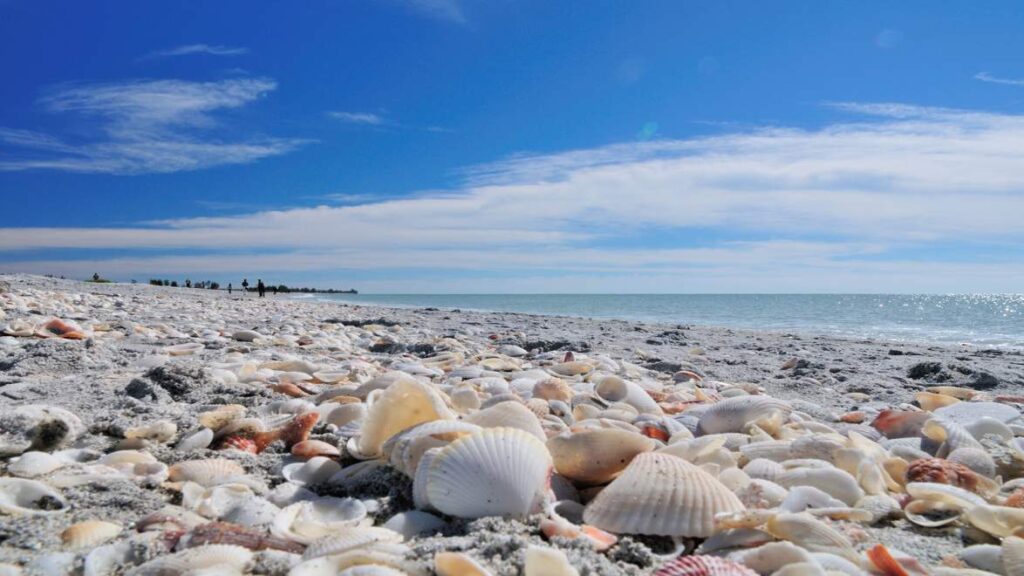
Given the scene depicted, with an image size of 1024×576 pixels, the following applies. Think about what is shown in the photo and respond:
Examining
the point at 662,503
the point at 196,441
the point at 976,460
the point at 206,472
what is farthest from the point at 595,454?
the point at 976,460

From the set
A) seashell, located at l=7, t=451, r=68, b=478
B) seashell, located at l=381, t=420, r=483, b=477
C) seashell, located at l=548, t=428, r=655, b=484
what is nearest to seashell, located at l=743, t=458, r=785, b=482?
seashell, located at l=548, t=428, r=655, b=484

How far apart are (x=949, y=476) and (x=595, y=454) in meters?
1.30

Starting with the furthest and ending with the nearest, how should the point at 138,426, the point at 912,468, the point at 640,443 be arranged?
the point at 138,426 < the point at 912,468 < the point at 640,443

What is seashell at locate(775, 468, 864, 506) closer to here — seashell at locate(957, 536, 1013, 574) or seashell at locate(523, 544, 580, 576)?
seashell at locate(957, 536, 1013, 574)

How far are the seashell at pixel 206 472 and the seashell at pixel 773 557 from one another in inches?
60.8

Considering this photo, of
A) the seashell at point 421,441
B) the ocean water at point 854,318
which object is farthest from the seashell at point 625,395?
the ocean water at point 854,318

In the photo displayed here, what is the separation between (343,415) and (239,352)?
2750mm

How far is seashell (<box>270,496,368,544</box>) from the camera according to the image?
1.59 m

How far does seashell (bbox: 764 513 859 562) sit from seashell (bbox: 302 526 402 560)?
964mm

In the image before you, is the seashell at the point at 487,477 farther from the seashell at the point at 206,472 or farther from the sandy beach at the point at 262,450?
the seashell at the point at 206,472

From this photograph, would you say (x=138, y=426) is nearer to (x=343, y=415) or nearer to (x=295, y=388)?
(x=343, y=415)

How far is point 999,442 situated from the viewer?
281 cm

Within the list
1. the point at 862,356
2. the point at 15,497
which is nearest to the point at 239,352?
the point at 15,497

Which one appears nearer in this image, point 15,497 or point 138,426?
point 15,497
